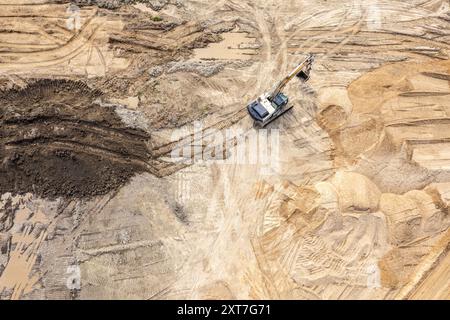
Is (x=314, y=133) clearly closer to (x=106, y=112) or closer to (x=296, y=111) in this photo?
(x=296, y=111)

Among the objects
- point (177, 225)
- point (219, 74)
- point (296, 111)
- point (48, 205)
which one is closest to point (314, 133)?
point (296, 111)

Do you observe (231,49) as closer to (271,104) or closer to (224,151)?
(271,104)

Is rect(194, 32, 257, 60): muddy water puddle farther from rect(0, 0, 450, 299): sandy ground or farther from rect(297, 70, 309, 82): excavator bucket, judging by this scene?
rect(297, 70, 309, 82): excavator bucket

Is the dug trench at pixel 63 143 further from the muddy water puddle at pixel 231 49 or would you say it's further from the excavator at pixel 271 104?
the muddy water puddle at pixel 231 49

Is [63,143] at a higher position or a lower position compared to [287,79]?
lower

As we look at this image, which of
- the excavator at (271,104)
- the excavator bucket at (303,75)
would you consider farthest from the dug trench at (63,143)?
the excavator bucket at (303,75)

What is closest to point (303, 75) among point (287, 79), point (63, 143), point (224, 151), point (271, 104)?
point (287, 79)

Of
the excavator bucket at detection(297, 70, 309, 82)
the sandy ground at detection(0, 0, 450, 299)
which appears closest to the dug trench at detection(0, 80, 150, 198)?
the sandy ground at detection(0, 0, 450, 299)
